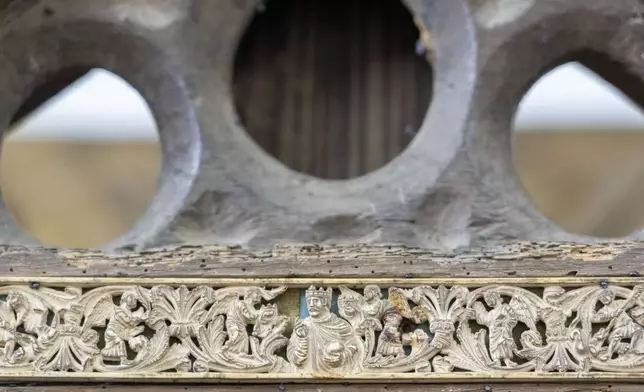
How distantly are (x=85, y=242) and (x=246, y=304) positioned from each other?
1.27 m

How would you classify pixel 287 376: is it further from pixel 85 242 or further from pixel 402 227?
pixel 85 242

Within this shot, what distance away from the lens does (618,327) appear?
225cm

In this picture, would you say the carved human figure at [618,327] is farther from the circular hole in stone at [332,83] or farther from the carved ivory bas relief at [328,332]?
the circular hole in stone at [332,83]

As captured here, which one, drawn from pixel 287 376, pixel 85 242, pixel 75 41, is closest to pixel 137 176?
pixel 85 242

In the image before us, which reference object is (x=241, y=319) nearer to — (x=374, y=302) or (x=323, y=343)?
(x=323, y=343)

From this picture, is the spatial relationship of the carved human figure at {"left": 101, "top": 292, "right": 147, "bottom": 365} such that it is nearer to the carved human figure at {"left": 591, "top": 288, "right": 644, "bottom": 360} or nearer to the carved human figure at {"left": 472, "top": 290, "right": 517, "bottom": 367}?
the carved human figure at {"left": 472, "top": 290, "right": 517, "bottom": 367}

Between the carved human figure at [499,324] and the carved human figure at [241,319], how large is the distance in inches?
21.2

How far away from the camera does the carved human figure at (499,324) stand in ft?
7.30

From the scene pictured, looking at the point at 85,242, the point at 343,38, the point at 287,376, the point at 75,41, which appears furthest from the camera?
the point at 85,242

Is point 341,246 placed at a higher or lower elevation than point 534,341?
higher

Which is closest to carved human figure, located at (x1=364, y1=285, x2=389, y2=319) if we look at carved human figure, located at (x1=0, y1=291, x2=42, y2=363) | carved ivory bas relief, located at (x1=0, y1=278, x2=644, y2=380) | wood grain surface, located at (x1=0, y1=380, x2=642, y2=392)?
carved ivory bas relief, located at (x1=0, y1=278, x2=644, y2=380)

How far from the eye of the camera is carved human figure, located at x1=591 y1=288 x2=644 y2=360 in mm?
2236

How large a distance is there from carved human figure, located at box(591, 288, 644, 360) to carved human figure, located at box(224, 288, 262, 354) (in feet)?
2.70

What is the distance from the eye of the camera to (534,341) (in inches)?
88.0
